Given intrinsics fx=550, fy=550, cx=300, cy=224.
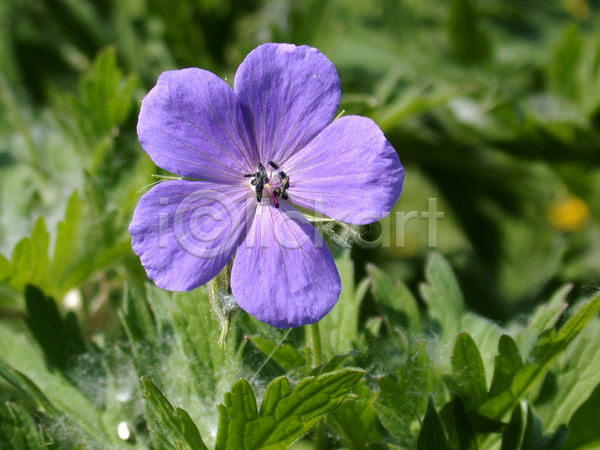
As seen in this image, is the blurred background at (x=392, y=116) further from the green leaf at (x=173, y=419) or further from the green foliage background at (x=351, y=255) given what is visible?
the green leaf at (x=173, y=419)

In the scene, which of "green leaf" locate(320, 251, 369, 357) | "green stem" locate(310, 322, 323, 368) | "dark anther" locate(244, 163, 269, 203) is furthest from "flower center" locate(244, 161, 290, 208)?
"green leaf" locate(320, 251, 369, 357)

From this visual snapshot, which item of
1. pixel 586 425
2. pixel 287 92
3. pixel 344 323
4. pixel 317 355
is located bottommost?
pixel 586 425

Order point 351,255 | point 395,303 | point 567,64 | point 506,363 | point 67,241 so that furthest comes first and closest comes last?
point 567,64
point 351,255
point 67,241
point 395,303
point 506,363

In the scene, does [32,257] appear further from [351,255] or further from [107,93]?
[351,255]

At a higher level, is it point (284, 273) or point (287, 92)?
point (287, 92)

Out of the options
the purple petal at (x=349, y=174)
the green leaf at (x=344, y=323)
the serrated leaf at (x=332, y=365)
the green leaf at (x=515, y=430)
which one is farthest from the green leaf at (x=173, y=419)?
the green leaf at (x=515, y=430)

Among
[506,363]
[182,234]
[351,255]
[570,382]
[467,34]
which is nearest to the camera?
[182,234]

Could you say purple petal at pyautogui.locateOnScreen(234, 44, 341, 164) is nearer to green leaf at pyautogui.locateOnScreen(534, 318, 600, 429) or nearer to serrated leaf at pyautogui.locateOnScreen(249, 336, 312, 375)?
serrated leaf at pyautogui.locateOnScreen(249, 336, 312, 375)

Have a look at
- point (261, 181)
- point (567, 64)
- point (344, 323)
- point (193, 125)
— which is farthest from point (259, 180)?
point (567, 64)
